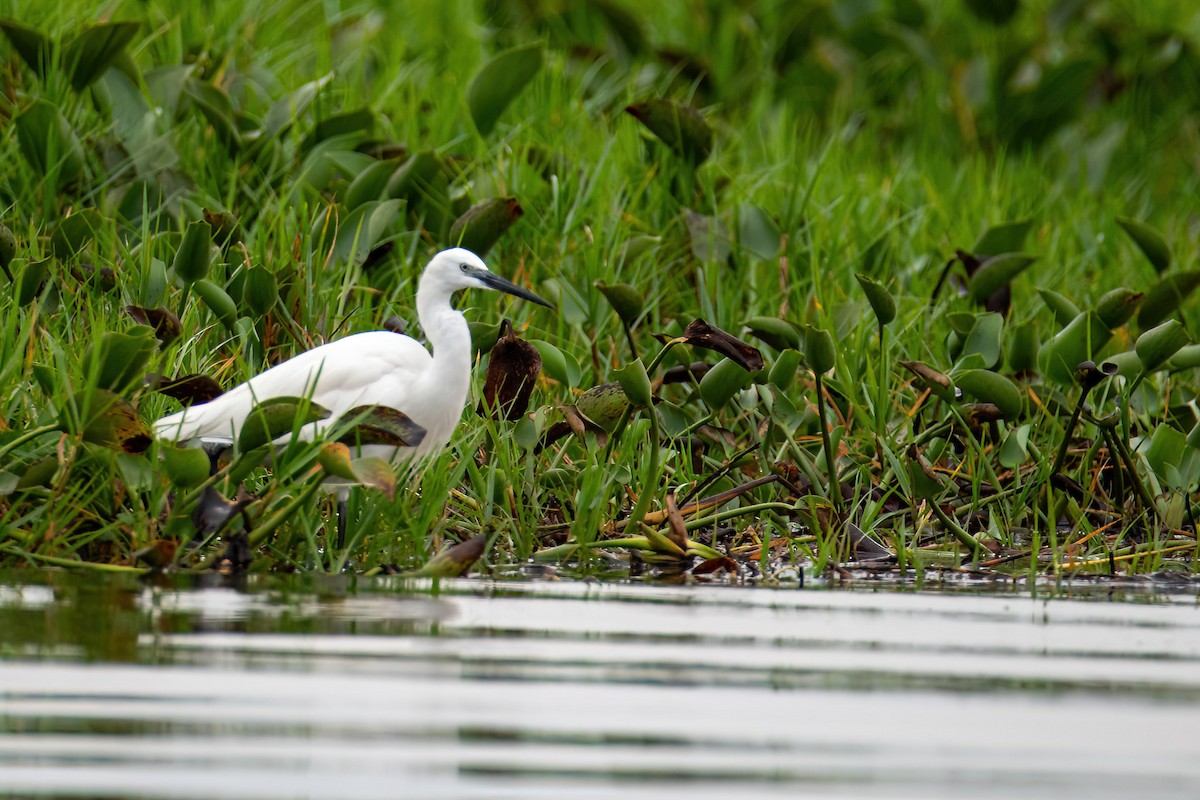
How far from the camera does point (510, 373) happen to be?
202 inches

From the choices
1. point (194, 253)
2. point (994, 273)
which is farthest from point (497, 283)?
point (994, 273)

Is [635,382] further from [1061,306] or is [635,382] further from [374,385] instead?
[1061,306]

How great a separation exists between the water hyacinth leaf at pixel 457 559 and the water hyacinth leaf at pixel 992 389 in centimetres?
171

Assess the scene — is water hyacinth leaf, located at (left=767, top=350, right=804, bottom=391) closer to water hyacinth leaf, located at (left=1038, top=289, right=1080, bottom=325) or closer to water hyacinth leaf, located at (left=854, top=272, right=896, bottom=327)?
water hyacinth leaf, located at (left=854, top=272, right=896, bottom=327)

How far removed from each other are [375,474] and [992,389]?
203cm

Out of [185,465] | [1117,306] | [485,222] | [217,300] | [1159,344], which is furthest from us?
[485,222]

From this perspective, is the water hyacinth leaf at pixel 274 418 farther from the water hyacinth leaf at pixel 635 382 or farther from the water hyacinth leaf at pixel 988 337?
the water hyacinth leaf at pixel 988 337

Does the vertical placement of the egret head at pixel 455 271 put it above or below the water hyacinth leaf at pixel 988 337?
above

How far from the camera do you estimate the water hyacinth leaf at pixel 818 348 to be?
476 centimetres

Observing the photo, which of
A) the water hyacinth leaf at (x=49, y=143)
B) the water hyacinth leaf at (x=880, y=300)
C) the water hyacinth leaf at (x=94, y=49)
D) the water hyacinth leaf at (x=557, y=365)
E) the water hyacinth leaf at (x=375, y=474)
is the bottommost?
the water hyacinth leaf at (x=375, y=474)

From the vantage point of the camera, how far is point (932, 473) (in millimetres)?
5062

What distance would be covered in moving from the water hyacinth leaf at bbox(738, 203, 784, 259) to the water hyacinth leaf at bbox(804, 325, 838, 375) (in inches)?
82.4

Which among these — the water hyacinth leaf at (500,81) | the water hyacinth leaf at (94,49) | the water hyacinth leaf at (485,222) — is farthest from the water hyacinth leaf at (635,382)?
the water hyacinth leaf at (94,49)

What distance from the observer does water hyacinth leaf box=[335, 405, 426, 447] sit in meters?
4.22
